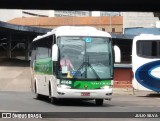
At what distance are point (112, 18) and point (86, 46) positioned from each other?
122810 mm

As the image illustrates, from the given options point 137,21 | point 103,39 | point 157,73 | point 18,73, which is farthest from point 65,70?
point 137,21

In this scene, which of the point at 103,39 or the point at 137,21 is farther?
the point at 137,21

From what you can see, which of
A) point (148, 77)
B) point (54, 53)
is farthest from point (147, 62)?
point (54, 53)

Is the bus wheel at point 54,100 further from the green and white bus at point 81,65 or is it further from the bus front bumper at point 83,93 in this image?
the bus front bumper at point 83,93

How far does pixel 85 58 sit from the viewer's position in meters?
22.0

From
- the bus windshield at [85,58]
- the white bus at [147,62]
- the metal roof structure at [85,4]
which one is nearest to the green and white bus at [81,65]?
the bus windshield at [85,58]

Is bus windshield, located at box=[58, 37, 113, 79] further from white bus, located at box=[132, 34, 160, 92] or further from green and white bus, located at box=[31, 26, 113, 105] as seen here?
white bus, located at box=[132, 34, 160, 92]

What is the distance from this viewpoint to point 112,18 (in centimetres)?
14412

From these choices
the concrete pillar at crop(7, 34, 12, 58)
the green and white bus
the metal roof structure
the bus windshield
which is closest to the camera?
the metal roof structure

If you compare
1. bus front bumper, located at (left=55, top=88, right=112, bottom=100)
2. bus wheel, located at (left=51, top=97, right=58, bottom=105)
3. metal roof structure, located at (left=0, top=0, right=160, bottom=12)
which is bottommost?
bus wheel, located at (left=51, top=97, right=58, bottom=105)

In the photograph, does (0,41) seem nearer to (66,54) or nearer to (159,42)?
(159,42)

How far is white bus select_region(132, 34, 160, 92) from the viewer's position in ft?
98.0

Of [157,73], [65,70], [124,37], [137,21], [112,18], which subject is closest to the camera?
[65,70]

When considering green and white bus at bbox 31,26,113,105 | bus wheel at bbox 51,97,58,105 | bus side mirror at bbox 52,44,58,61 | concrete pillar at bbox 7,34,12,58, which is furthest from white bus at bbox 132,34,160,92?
concrete pillar at bbox 7,34,12,58
